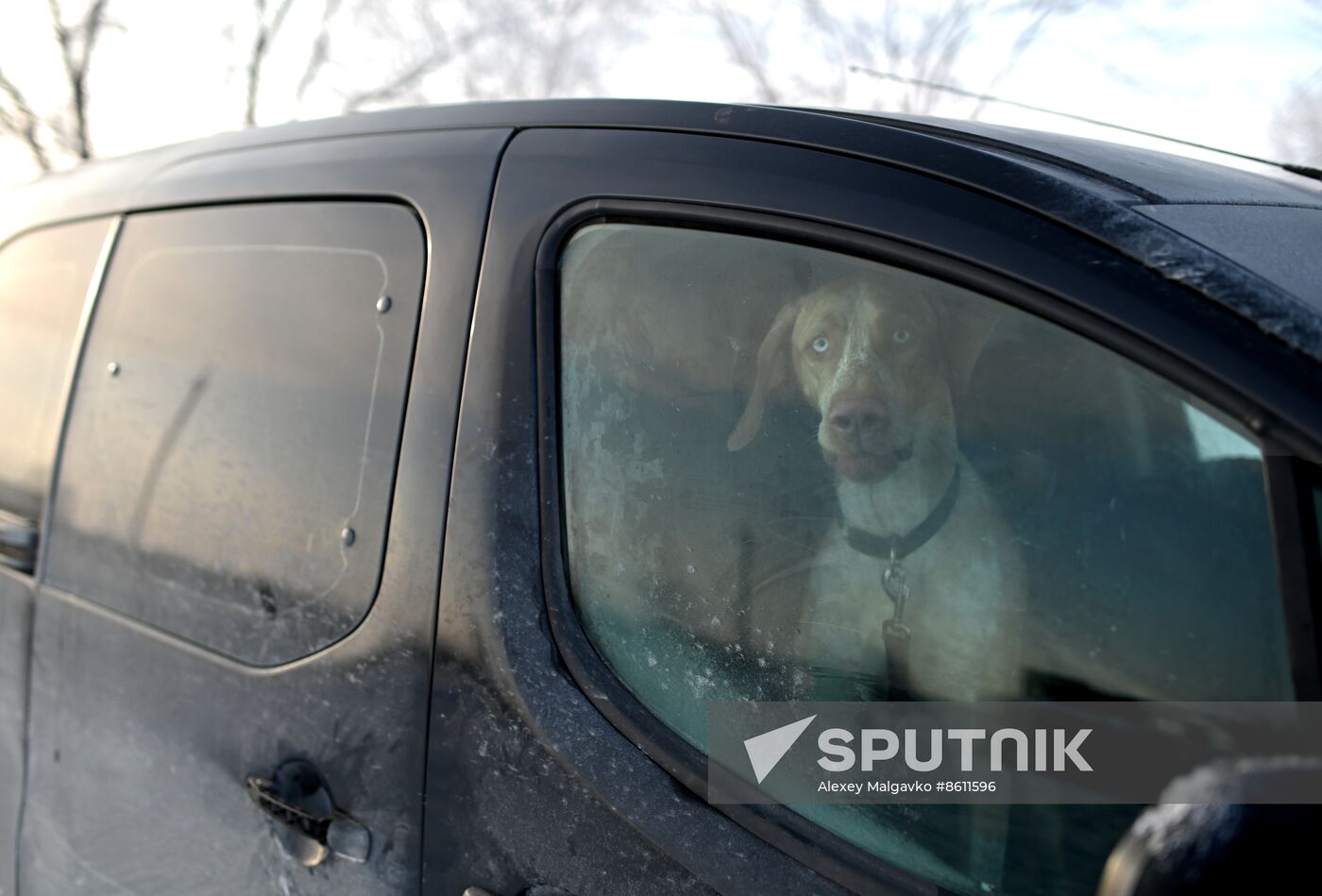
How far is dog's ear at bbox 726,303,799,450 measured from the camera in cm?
128

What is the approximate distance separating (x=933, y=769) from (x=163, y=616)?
1257 millimetres

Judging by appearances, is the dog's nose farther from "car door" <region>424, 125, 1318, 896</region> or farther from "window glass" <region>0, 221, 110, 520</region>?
"window glass" <region>0, 221, 110, 520</region>

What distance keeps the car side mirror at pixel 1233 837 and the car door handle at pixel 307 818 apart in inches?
40.9

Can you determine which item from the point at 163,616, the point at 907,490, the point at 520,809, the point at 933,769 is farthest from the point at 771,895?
the point at 163,616

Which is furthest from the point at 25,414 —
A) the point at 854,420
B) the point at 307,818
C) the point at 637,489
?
the point at 854,420

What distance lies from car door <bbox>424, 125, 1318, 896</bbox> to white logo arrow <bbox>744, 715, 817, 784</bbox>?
0.12 ft

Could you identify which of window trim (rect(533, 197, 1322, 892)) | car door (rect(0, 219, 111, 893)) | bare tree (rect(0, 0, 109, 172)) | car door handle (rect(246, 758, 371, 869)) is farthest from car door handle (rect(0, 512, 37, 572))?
bare tree (rect(0, 0, 109, 172))

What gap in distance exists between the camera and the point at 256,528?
165 cm

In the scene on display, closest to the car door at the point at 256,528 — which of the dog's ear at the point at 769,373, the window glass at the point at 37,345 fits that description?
the window glass at the point at 37,345

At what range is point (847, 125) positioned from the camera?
1.32m

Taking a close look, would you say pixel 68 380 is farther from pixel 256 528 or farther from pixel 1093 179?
pixel 1093 179

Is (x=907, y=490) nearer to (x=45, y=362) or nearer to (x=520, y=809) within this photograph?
(x=520, y=809)

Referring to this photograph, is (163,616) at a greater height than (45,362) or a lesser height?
lesser

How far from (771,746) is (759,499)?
29 cm
